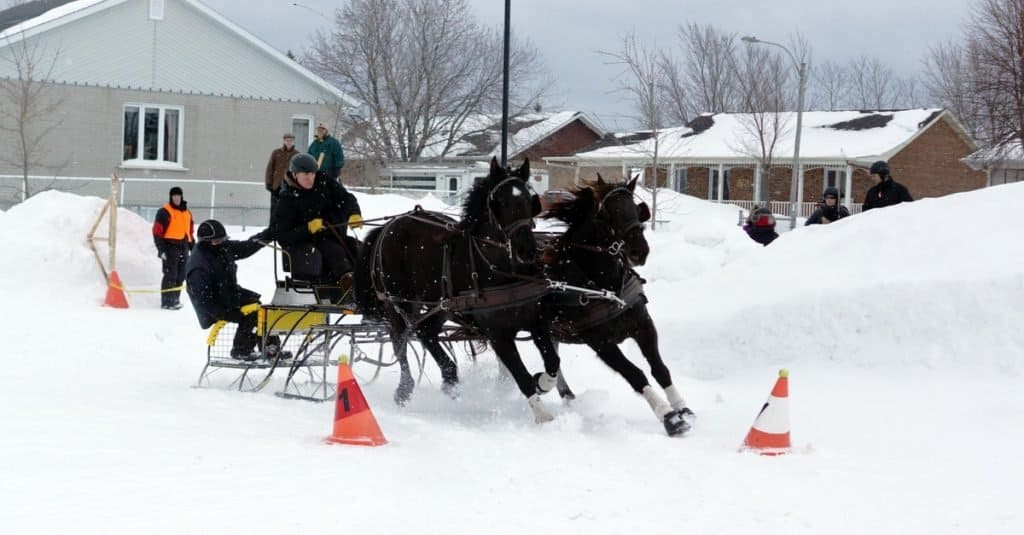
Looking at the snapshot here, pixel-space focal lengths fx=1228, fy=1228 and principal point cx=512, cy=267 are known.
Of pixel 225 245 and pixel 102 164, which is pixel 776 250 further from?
pixel 102 164

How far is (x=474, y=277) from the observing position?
867 centimetres

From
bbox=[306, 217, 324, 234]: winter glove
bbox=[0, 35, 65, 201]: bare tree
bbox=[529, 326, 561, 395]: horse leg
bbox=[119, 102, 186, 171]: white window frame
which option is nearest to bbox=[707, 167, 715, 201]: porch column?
bbox=[119, 102, 186, 171]: white window frame

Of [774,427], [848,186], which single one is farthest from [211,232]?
[848,186]

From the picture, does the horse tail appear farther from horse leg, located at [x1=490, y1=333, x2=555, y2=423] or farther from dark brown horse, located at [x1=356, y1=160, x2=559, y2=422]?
horse leg, located at [x1=490, y1=333, x2=555, y2=423]

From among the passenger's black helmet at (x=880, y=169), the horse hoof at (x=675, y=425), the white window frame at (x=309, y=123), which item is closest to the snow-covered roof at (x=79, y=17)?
the white window frame at (x=309, y=123)

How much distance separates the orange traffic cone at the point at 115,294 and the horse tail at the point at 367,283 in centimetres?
761

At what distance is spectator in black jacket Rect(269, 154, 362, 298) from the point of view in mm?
10242

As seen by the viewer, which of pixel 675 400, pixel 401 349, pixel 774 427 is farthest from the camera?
pixel 401 349

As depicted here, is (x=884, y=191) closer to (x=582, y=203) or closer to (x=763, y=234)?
(x=763, y=234)

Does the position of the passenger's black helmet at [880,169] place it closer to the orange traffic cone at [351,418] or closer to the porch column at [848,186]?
the orange traffic cone at [351,418]

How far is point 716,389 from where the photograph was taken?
10.1 m

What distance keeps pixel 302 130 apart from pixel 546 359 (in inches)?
958

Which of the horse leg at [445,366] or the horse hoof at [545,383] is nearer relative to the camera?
the horse hoof at [545,383]

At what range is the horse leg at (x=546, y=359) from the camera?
8.80 metres
